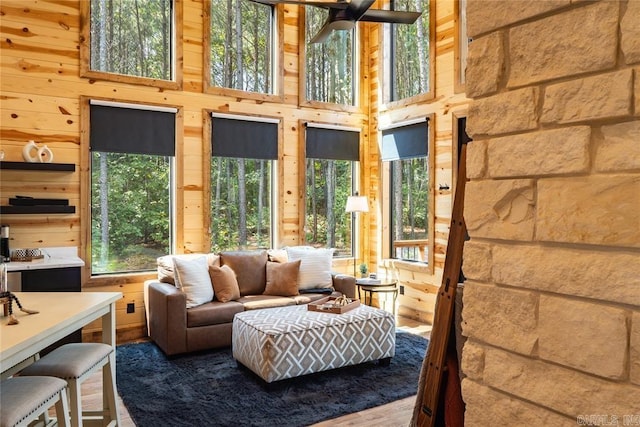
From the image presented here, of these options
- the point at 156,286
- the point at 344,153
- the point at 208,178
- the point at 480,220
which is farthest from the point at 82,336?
the point at 480,220

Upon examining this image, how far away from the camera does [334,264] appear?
6566 mm

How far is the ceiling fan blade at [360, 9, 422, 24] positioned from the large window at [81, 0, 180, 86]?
2.45m

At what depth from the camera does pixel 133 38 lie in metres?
5.32

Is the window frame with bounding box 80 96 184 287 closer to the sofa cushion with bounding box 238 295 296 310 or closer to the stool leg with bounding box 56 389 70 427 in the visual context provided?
the sofa cushion with bounding box 238 295 296 310

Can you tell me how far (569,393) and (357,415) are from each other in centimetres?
261

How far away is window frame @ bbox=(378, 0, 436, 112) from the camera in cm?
570

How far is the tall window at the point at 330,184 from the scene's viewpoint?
21.2 ft

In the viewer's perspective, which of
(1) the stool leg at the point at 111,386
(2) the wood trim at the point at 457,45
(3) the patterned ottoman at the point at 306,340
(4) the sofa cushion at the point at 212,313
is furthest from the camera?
(2) the wood trim at the point at 457,45

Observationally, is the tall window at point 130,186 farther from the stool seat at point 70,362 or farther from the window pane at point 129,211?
the stool seat at point 70,362

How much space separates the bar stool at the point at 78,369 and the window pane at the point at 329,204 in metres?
3.85

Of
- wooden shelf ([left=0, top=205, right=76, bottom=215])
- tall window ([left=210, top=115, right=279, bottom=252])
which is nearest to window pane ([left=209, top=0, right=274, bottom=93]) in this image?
tall window ([left=210, top=115, right=279, bottom=252])

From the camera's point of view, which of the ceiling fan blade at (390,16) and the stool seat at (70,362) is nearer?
the stool seat at (70,362)

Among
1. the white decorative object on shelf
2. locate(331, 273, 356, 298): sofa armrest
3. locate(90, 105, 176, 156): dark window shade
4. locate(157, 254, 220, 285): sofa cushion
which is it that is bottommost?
locate(331, 273, 356, 298): sofa armrest

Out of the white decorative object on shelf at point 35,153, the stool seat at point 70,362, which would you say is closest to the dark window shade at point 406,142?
the white decorative object on shelf at point 35,153
